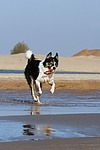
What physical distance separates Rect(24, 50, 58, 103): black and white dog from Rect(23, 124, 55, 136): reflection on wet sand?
5871 millimetres

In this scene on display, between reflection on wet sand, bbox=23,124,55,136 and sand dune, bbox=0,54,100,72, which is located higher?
sand dune, bbox=0,54,100,72

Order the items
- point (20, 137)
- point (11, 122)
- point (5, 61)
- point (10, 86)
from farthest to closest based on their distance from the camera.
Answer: point (5, 61) < point (10, 86) < point (11, 122) < point (20, 137)

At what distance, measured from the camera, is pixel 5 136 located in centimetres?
723

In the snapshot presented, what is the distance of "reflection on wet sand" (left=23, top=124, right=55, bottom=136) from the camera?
760cm

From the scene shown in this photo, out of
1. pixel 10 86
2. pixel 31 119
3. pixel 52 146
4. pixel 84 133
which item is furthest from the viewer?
pixel 10 86

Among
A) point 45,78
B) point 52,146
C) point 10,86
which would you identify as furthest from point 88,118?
point 10,86

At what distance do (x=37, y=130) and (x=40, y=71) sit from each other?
6.85 m

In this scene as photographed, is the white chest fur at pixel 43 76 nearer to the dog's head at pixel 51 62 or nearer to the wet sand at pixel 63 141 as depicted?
the dog's head at pixel 51 62

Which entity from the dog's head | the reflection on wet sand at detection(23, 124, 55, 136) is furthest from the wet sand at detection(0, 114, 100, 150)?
the dog's head

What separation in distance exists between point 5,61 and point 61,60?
1363cm

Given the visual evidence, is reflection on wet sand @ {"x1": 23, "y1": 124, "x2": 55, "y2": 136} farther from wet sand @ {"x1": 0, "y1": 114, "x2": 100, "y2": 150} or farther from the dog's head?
the dog's head

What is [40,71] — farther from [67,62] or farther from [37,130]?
[67,62]

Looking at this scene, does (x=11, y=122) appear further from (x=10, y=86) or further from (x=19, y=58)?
(x=19, y=58)

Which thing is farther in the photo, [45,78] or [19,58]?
[19,58]
